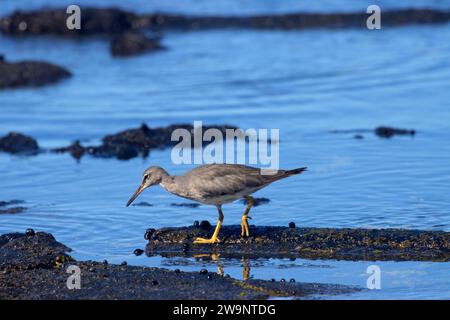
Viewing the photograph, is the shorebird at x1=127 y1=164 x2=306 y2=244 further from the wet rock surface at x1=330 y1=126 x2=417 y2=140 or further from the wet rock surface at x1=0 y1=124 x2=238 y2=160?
the wet rock surface at x1=330 y1=126 x2=417 y2=140

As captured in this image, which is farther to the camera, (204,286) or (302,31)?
(302,31)

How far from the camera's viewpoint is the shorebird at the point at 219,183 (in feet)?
35.3

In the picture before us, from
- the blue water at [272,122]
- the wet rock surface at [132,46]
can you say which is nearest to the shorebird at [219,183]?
the blue water at [272,122]

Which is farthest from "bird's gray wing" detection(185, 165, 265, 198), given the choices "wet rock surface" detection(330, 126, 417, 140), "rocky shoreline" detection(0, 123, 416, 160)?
"wet rock surface" detection(330, 126, 417, 140)

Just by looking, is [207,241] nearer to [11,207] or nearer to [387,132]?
[11,207]

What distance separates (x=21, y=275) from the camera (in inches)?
384

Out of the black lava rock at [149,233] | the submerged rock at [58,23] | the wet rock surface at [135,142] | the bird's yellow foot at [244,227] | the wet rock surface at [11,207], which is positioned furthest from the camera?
the submerged rock at [58,23]

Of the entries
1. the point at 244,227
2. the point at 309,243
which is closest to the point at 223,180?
the point at 244,227

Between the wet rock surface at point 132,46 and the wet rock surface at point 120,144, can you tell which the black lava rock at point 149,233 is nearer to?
the wet rock surface at point 120,144

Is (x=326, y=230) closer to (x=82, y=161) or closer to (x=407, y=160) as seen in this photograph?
(x=407, y=160)

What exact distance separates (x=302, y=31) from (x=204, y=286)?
17.1 meters

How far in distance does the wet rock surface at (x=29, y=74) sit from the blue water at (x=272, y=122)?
0.46 m

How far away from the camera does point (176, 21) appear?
28.4 metres
